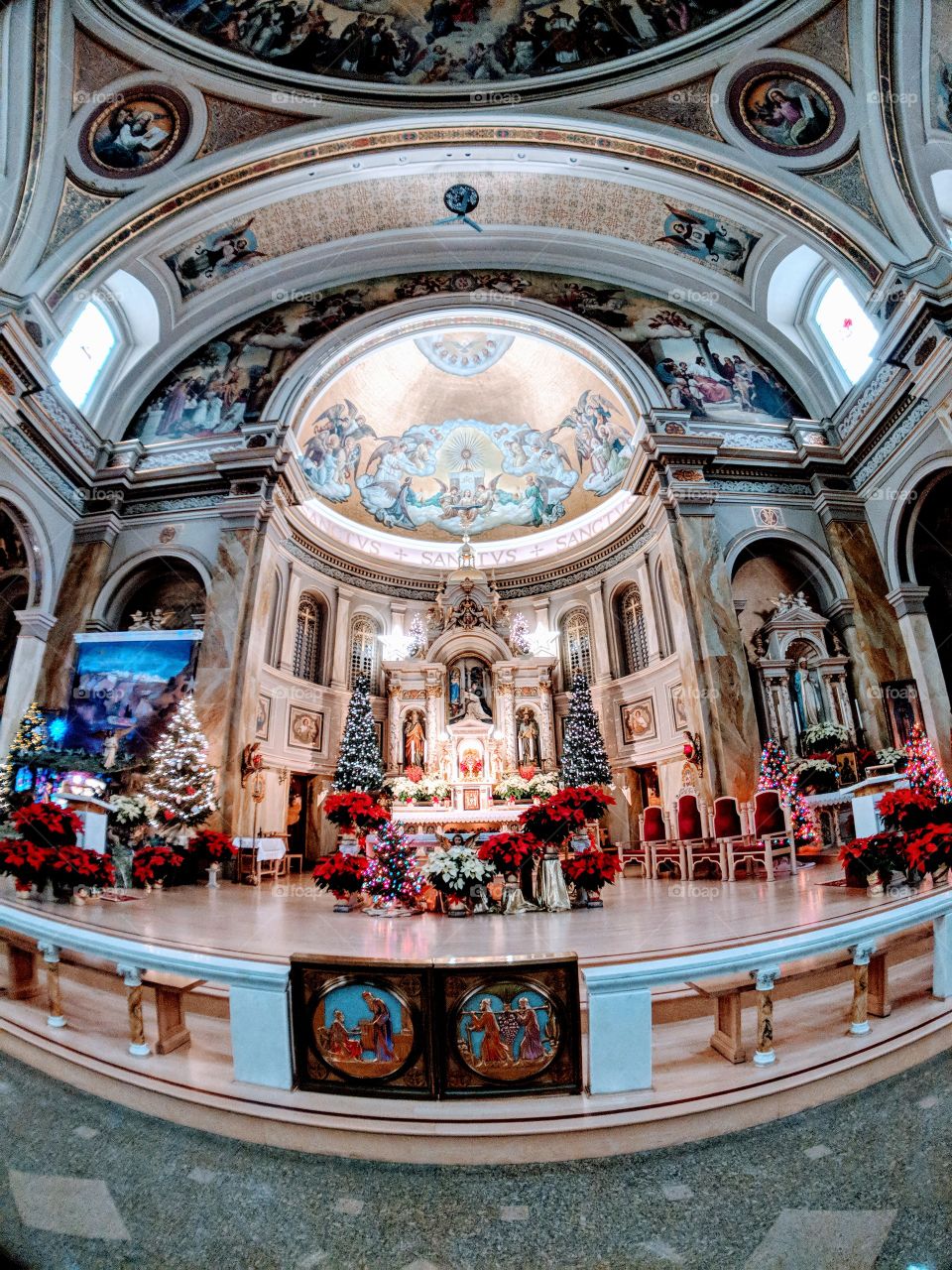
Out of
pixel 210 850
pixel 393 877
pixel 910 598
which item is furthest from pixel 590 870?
pixel 910 598

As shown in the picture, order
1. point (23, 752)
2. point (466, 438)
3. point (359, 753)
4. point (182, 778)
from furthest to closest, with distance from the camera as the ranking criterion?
point (466, 438), point (359, 753), point (182, 778), point (23, 752)

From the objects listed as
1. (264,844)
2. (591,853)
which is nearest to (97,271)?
(264,844)

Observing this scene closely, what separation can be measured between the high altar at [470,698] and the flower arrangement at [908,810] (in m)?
11.4

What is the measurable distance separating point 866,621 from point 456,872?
11.3 metres

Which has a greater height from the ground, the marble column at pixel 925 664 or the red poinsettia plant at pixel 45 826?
the marble column at pixel 925 664

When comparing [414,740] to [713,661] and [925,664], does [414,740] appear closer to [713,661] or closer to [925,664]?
[713,661]

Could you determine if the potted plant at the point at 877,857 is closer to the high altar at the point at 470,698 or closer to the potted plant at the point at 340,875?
the potted plant at the point at 340,875

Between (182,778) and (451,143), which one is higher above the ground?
(451,143)

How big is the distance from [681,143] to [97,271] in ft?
42.1

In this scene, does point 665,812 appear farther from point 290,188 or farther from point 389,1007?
point 290,188

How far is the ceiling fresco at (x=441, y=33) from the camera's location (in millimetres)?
12156

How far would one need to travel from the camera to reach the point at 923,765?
34.6ft

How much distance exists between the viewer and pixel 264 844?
39.0 feet

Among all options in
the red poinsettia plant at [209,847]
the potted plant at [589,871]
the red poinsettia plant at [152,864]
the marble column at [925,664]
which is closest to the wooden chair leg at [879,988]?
the potted plant at [589,871]
